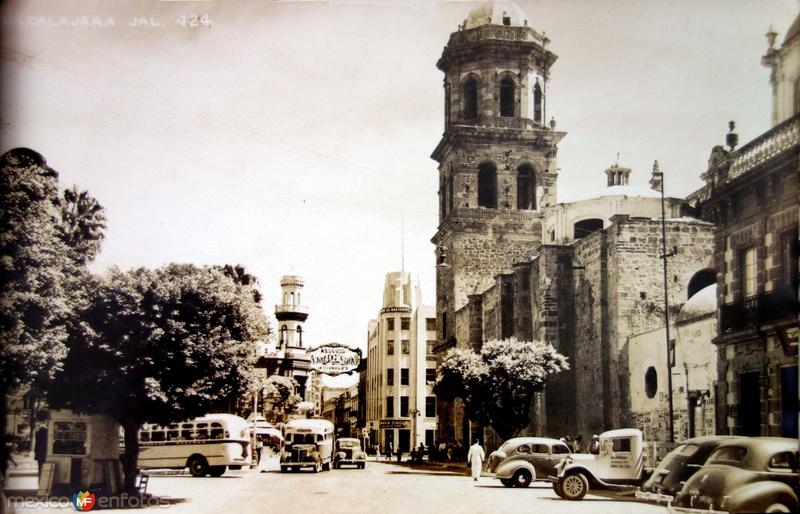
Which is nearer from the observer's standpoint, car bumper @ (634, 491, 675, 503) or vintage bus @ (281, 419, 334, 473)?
car bumper @ (634, 491, 675, 503)

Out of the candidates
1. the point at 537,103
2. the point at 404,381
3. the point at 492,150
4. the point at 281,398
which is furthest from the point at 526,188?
the point at 281,398

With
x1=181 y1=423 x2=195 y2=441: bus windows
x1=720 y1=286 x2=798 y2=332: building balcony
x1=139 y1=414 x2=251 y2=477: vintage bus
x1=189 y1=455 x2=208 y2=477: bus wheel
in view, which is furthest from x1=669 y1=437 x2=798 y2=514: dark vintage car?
x1=189 y1=455 x2=208 y2=477: bus wheel

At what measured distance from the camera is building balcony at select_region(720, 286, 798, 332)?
14.0 m

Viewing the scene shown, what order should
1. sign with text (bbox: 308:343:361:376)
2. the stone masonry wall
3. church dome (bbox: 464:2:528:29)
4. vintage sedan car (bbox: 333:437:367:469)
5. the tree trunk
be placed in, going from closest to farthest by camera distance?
the tree trunk, the stone masonry wall, vintage sedan car (bbox: 333:437:367:469), sign with text (bbox: 308:343:361:376), church dome (bbox: 464:2:528:29)

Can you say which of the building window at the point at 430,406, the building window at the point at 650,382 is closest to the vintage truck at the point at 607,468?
the building window at the point at 650,382

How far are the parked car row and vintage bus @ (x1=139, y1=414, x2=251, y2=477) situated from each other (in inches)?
241

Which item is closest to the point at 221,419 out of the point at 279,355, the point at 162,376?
the point at 162,376

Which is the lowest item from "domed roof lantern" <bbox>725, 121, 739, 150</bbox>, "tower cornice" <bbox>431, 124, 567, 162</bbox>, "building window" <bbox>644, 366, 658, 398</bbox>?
"building window" <bbox>644, 366, 658, 398</bbox>

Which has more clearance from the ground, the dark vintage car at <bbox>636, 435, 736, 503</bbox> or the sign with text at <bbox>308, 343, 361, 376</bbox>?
the sign with text at <bbox>308, 343, 361, 376</bbox>

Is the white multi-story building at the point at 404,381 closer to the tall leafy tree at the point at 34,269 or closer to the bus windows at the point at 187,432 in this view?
the bus windows at the point at 187,432

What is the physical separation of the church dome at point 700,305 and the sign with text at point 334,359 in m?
11.1

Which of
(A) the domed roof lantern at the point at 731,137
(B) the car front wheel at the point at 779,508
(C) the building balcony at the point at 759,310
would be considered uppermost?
(A) the domed roof lantern at the point at 731,137

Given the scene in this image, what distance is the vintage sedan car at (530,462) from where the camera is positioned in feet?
63.0

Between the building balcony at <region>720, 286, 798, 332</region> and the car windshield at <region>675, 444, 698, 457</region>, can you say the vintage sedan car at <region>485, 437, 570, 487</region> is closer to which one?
the building balcony at <region>720, 286, 798, 332</region>
